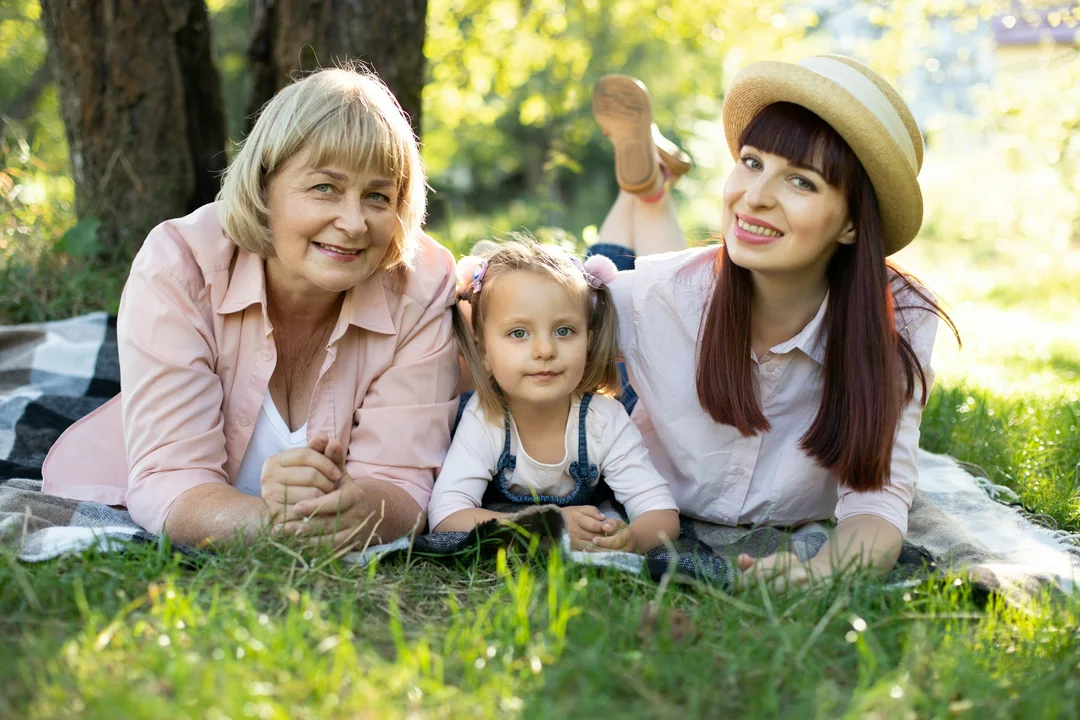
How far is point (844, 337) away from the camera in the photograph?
115 inches

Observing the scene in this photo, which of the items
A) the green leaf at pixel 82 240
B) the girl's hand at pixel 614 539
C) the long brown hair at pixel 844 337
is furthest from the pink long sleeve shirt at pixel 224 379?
the green leaf at pixel 82 240

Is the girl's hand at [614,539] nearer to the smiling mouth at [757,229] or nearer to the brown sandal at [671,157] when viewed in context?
the smiling mouth at [757,229]

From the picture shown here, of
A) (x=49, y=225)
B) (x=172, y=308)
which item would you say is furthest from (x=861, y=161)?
(x=49, y=225)

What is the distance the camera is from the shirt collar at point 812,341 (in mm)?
3016

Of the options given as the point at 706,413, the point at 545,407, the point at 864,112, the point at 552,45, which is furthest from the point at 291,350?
the point at 552,45

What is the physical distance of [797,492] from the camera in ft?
10.5

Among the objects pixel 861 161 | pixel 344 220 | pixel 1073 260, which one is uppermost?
pixel 861 161

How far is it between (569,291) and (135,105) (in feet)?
9.54

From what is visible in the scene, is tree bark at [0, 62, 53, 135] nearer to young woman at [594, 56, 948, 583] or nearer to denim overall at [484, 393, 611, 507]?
denim overall at [484, 393, 611, 507]

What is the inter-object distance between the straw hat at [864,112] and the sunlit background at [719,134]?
45 cm

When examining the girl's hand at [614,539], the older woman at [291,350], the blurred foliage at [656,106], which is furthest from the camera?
the blurred foliage at [656,106]

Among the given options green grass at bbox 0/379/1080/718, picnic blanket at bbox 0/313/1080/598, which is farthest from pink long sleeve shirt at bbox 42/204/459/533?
green grass at bbox 0/379/1080/718

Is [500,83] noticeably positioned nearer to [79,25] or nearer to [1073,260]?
[79,25]

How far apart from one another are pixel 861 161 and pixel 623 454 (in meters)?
1.15
